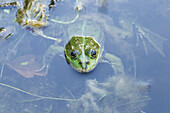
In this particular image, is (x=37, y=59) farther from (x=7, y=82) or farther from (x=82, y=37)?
(x=82, y=37)

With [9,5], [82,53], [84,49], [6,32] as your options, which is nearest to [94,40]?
[84,49]

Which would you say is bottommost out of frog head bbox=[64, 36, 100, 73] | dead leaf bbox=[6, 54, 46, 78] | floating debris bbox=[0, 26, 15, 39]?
dead leaf bbox=[6, 54, 46, 78]

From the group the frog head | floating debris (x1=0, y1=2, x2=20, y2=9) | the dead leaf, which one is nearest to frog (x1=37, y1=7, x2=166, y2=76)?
the frog head

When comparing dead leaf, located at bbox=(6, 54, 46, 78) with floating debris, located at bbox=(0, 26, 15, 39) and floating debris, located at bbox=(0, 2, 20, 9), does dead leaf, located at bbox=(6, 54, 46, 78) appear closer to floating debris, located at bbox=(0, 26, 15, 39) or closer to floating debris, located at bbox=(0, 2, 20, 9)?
floating debris, located at bbox=(0, 26, 15, 39)

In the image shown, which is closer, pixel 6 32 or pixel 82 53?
pixel 82 53

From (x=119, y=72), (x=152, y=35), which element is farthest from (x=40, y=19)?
(x=152, y=35)

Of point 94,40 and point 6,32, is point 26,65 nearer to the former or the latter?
point 6,32

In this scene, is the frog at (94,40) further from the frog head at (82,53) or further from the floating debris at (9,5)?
the floating debris at (9,5)
